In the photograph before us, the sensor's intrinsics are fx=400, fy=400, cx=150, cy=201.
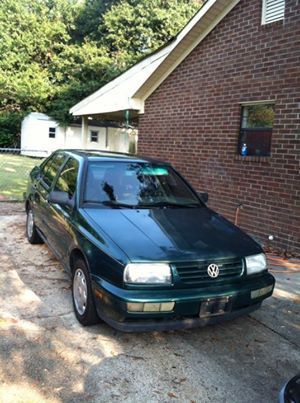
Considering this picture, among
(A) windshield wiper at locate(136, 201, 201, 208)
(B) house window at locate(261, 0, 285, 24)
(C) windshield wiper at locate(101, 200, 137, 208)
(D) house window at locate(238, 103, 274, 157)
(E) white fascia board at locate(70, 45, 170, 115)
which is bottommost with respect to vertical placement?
(A) windshield wiper at locate(136, 201, 201, 208)

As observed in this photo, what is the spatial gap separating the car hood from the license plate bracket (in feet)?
1.22

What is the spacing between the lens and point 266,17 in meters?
7.42

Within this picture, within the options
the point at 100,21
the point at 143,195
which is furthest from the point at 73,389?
the point at 100,21

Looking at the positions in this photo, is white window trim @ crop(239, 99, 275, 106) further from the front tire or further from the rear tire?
the front tire

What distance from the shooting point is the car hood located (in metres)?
3.38

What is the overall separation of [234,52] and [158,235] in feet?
18.9

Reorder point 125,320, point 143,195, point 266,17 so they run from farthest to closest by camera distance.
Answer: point 266,17 → point 143,195 → point 125,320

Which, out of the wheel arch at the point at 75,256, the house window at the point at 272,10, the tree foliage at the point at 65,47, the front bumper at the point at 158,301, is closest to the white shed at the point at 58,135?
the tree foliage at the point at 65,47

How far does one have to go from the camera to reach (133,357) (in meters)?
3.35

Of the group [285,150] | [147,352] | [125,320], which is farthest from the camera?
[285,150]

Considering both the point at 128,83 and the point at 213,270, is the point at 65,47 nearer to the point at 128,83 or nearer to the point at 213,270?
the point at 128,83

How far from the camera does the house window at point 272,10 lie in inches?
280

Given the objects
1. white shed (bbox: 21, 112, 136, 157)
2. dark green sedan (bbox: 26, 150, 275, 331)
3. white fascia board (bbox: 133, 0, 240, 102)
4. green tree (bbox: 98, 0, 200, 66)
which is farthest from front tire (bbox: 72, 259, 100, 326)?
green tree (bbox: 98, 0, 200, 66)

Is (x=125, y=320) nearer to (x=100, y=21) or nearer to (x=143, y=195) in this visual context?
(x=143, y=195)
